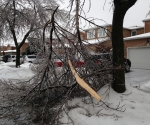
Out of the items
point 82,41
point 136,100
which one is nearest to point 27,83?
point 82,41

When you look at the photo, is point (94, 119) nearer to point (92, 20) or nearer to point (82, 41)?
point (82, 41)

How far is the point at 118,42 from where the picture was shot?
17.9 ft

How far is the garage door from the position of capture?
55.7 feet

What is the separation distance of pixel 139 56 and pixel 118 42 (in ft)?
43.1

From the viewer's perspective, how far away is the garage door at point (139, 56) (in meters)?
17.0

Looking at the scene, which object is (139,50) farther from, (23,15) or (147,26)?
(23,15)

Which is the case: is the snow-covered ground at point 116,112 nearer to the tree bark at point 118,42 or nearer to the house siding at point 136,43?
the tree bark at point 118,42

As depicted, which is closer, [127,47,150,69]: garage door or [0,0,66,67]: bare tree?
[0,0,66,67]: bare tree

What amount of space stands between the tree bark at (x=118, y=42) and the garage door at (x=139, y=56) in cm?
1255

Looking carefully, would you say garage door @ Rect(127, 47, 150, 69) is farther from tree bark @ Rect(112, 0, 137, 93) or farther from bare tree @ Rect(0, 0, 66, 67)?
tree bark @ Rect(112, 0, 137, 93)

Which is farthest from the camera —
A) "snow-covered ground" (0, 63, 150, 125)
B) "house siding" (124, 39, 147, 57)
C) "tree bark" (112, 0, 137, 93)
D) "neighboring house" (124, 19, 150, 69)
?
"house siding" (124, 39, 147, 57)

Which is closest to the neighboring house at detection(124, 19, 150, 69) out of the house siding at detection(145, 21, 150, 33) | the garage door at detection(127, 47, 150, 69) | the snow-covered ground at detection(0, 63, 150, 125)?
the garage door at detection(127, 47, 150, 69)

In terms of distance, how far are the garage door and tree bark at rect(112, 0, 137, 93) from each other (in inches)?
→ 494

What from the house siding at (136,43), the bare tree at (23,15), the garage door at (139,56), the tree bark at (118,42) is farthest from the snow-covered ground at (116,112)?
the house siding at (136,43)
